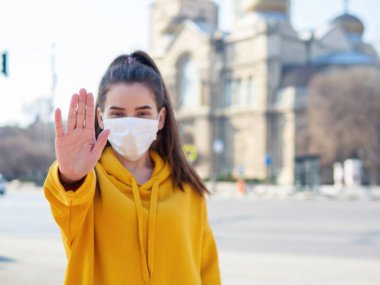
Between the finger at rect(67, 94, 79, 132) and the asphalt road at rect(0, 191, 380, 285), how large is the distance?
4722mm

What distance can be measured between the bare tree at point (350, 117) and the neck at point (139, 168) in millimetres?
38716

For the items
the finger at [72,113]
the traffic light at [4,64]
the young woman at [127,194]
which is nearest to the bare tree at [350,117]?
the traffic light at [4,64]

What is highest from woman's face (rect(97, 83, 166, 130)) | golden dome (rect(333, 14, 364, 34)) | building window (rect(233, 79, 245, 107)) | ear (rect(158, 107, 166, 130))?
golden dome (rect(333, 14, 364, 34))

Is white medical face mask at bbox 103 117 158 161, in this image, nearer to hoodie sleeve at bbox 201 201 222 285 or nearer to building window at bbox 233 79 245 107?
hoodie sleeve at bbox 201 201 222 285

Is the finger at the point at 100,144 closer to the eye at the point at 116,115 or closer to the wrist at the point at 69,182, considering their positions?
the wrist at the point at 69,182

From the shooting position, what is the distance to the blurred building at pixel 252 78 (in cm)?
4800

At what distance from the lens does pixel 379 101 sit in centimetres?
4062

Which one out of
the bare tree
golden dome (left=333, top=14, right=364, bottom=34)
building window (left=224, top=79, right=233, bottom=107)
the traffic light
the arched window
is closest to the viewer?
the traffic light

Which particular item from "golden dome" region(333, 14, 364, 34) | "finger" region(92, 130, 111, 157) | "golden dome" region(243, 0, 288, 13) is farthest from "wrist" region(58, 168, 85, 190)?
"golden dome" region(333, 14, 364, 34)

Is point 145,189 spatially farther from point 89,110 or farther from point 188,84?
point 188,84

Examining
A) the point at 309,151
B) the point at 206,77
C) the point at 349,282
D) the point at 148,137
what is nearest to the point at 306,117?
the point at 309,151

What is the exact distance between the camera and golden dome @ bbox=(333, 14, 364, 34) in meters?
56.4

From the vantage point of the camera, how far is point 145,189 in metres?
2.80

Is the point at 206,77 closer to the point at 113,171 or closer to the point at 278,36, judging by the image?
the point at 278,36
